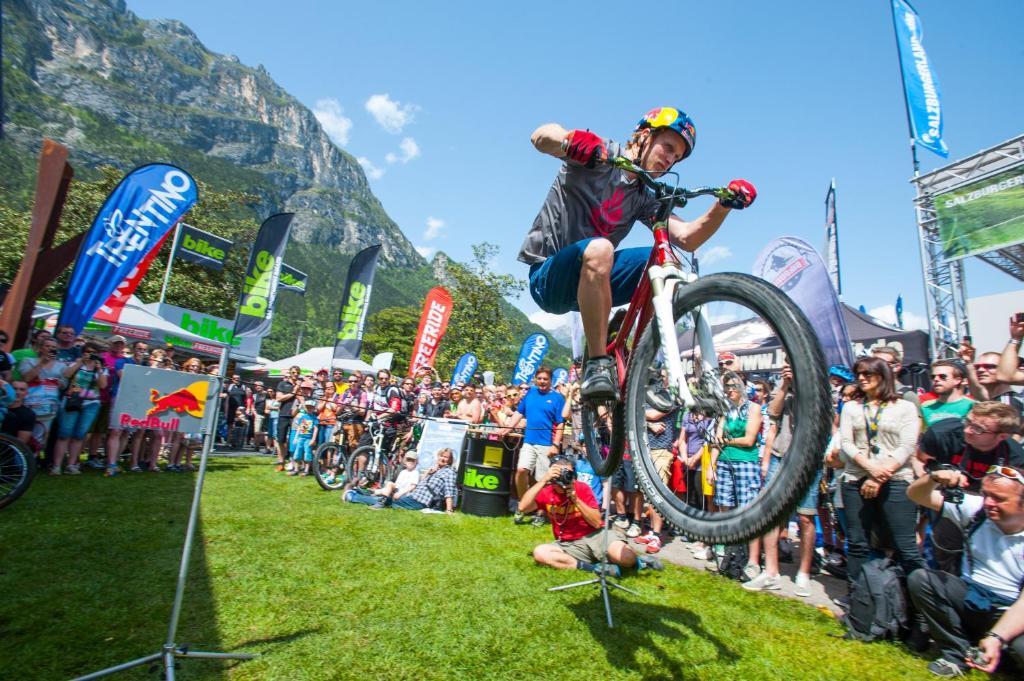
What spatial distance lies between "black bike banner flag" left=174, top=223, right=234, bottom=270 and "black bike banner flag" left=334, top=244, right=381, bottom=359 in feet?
25.9

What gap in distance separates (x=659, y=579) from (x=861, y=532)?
80.1 inches

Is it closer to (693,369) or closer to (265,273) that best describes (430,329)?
(265,273)

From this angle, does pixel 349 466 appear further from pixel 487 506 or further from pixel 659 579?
pixel 659 579

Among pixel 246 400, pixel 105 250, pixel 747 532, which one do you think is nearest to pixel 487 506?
pixel 747 532

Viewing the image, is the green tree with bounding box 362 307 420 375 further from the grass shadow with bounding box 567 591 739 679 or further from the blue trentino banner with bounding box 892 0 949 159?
the grass shadow with bounding box 567 591 739 679

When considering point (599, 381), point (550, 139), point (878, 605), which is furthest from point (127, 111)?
point (878, 605)

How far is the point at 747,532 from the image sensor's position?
80.2 inches

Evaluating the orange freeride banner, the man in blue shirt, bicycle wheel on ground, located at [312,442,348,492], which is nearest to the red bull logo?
bicycle wheel on ground, located at [312,442,348,492]

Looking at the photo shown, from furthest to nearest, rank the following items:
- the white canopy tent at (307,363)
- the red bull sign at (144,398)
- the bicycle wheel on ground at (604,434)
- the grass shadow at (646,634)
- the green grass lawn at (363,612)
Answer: the white canopy tent at (307,363) < the red bull sign at (144,398) < the grass shadow at (646,634) < the green grass lawn at (363,612) < the bicycle wheel on ground at (604,434)

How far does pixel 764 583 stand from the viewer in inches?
216

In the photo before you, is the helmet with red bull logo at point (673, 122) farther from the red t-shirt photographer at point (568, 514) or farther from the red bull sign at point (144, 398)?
the red bull sign at point (144, 398)

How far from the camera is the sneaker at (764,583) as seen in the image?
17.8ft

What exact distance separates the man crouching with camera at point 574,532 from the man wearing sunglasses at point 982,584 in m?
2.64

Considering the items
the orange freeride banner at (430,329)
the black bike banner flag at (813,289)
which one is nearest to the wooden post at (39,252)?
the orange freeride banner at (430,329)
